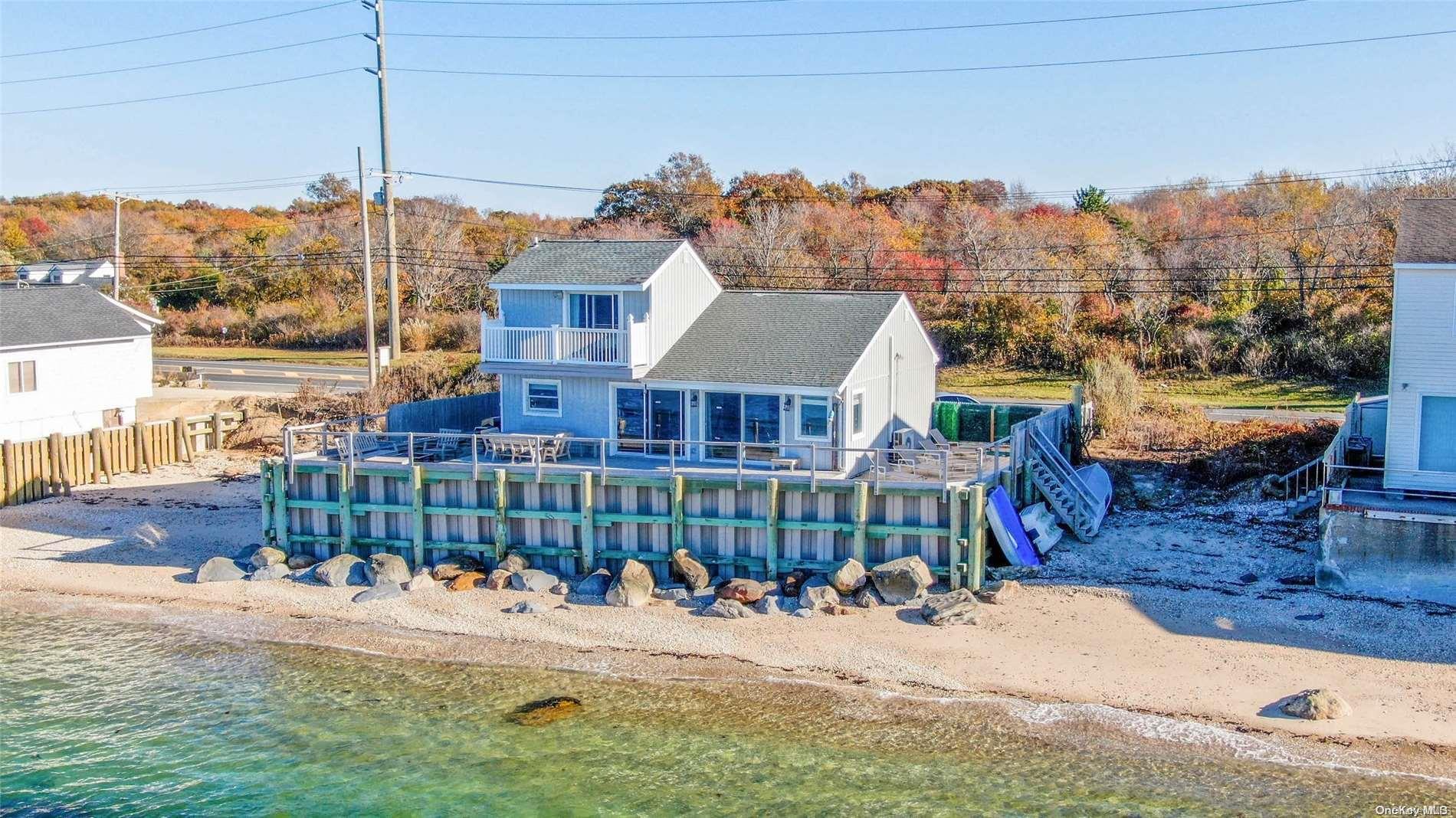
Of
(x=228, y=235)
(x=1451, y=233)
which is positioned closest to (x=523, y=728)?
(x=1451, y=233)

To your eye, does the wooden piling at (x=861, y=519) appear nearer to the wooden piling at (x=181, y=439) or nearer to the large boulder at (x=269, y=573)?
the large boulder at (x=269, y=573)

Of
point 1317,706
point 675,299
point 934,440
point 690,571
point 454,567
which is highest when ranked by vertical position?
point 675,299

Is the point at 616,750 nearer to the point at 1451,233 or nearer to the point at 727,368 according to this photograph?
the point at 727,368

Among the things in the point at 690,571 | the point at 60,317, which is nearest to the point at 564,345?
the point at 690,571

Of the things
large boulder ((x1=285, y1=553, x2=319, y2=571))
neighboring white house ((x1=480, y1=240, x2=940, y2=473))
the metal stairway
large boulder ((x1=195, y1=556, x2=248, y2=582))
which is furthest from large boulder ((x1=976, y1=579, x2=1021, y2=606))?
large boulder ((x1=195, y1=556, x2=248, y2=582))

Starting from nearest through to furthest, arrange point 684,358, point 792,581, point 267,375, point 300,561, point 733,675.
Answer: point 733,675
point 792,581
point 300,561
point 684,358
point 267,375

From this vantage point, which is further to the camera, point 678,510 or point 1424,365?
point 678,510

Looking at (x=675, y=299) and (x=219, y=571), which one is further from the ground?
(x=675, y=299)

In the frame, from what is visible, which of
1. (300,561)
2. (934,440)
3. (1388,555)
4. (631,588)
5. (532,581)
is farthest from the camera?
(934,440)

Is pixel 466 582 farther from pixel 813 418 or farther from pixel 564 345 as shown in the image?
pixel 813 418
